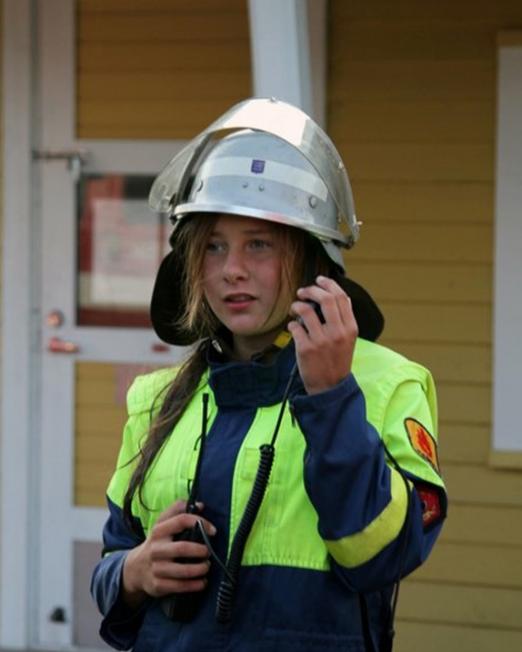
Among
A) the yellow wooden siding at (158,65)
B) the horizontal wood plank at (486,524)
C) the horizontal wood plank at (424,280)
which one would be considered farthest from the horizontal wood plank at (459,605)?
the yellow wooden siding at (158,65)

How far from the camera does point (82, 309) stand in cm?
569

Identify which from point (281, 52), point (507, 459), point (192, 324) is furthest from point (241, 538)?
point (507, 459)

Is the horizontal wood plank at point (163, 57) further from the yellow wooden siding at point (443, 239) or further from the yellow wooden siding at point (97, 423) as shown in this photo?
the yellow wooden siding at point (97, 423)

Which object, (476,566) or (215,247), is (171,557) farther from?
(476,566)

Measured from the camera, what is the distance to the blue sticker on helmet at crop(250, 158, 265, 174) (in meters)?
2.13

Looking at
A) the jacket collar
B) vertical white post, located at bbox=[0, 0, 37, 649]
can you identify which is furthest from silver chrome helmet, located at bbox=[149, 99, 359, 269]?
vertical white post, located at bbox=[0, 0, 37, 649]

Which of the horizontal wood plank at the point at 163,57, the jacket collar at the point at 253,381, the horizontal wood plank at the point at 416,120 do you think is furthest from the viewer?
the horizontal wood plank at the point at 163,57

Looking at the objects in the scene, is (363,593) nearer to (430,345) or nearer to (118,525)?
(118,525)

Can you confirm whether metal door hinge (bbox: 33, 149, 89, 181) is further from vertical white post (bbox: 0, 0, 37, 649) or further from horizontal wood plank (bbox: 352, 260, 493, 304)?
horizontal wood plank (bbox: 352, 260, 493, 304)

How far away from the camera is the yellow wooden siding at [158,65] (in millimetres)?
5461

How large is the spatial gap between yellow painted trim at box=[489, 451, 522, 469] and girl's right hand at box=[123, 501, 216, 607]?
3273 millimetres

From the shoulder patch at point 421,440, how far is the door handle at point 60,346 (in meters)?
3.80

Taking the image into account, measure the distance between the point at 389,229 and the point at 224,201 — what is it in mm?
3205

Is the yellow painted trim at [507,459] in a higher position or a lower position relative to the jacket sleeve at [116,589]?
lower
